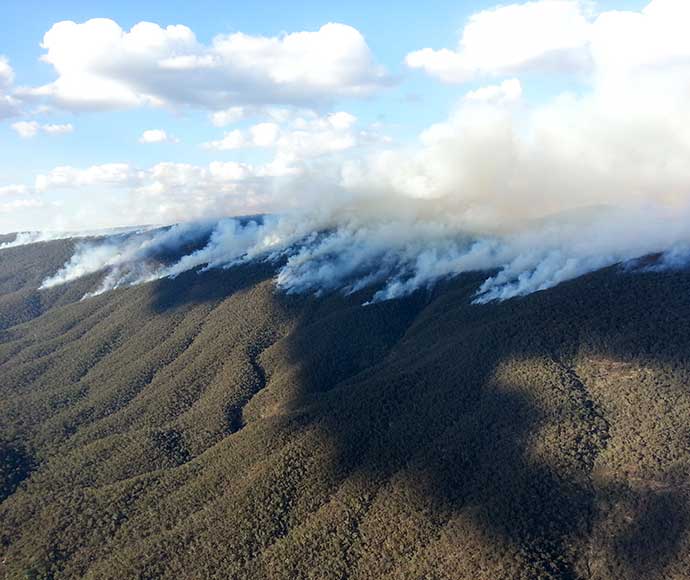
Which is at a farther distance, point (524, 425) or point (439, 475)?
point (524, 425)

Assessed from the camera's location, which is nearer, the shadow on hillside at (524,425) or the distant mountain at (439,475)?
the shadow on hillside at (524,425)

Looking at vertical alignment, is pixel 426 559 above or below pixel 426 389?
below

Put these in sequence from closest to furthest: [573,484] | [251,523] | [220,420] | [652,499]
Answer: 1. [652,499]
2. [573,484]
3. [251,523]
4. [220,420]

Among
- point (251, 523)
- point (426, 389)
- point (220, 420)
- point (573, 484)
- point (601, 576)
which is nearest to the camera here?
point (601, 576)

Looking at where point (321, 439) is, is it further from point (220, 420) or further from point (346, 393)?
point (220, 420)

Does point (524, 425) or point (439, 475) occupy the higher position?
point (524, 425)

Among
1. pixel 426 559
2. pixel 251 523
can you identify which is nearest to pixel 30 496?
pixel 251 523

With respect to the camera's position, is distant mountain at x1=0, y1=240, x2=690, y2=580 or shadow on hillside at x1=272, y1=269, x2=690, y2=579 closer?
shadow on hillside at x1=272, y1=269, x2=690, y2=579

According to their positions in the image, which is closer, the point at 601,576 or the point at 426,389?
the point at 601,576
